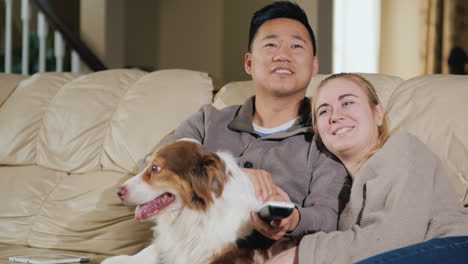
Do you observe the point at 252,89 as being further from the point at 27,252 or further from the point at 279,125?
the point at 27,252

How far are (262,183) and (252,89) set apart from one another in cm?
80

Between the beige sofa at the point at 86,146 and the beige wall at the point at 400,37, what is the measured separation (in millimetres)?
3465

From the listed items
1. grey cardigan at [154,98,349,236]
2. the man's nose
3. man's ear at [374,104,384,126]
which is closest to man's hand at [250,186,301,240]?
grey cardigan at [154,98,349,236]

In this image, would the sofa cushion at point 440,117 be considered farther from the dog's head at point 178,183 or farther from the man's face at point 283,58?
the dog's head at point 178,183

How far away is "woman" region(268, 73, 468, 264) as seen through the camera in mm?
1359

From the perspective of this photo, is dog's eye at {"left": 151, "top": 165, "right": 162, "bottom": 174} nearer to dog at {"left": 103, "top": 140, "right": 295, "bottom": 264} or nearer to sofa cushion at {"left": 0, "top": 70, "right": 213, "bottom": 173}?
dog at {"left": 103, "top": 140, "right": 295, "bottom": 264}

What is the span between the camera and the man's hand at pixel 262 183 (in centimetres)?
160

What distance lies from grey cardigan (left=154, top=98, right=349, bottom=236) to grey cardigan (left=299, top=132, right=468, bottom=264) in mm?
118

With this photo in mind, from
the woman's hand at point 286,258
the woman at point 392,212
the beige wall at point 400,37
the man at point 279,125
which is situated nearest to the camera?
the woman at point 392,212

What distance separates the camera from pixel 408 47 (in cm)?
554

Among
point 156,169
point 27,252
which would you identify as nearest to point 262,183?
point 156,169

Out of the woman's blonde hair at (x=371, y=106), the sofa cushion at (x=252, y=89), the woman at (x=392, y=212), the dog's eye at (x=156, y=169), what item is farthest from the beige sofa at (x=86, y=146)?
the dog's eye at (x=156, y=169)

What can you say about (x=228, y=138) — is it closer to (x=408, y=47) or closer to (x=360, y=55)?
(x=360, y=55)

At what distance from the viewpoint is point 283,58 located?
186cm
